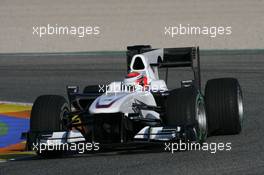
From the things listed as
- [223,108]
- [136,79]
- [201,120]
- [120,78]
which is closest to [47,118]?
[136,79]

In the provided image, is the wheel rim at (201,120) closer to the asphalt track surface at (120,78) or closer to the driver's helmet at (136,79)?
the asphalt track surface at (120,78)

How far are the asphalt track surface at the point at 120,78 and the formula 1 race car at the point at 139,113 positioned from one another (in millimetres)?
221

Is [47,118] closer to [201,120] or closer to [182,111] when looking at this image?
[182,111]

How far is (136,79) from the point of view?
37.0 feet

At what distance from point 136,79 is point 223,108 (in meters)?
1.15

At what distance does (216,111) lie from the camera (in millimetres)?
11133

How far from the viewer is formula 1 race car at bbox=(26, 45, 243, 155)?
9961 millimetres

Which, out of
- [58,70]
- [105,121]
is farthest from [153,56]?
[58,70]

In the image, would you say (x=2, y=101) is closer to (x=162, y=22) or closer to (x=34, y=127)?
(x=34, y=127)

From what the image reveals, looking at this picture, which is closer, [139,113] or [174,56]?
[139,113]

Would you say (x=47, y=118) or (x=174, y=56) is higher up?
(x=174, y=56)

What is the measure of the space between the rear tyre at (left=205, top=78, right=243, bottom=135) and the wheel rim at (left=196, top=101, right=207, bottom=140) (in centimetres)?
45

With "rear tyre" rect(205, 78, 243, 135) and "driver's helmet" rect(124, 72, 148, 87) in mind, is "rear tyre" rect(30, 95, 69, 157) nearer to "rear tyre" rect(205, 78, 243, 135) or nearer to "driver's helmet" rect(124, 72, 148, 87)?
"driver's helmet" rect(124, 72, 148, 87)

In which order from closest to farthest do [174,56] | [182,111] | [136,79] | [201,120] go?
[182,111] < [201,120] < [136,79] < [174,56]
